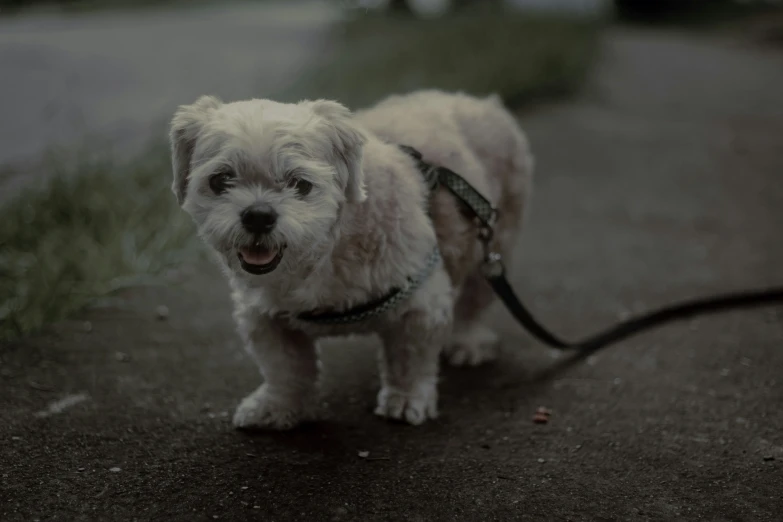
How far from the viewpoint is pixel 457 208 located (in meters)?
3.48

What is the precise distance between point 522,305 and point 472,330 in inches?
15.0

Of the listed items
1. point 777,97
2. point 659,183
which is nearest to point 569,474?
point 659,183

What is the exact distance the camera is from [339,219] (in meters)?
2.90

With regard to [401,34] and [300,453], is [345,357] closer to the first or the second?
[300,453]

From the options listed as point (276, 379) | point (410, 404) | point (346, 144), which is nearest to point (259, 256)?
point (346, 144)

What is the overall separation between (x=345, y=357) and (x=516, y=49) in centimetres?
842

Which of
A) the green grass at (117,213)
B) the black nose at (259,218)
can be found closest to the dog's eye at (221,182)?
the black nose at (259,218)

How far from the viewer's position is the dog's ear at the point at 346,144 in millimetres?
2812

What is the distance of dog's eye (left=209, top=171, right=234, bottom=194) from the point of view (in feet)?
8.71

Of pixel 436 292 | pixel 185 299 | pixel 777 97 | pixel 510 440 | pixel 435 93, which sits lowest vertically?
pixel 777 97

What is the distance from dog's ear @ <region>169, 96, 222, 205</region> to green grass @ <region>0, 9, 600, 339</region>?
1691 mm

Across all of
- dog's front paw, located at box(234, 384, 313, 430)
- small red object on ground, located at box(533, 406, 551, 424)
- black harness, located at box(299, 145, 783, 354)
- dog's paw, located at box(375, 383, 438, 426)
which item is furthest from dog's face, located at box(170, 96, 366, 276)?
small red object on ground, located at box(533, 406, 551, 424)

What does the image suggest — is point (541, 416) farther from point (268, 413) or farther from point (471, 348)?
point (268, 413)

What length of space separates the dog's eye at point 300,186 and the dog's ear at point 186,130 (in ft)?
1.22
